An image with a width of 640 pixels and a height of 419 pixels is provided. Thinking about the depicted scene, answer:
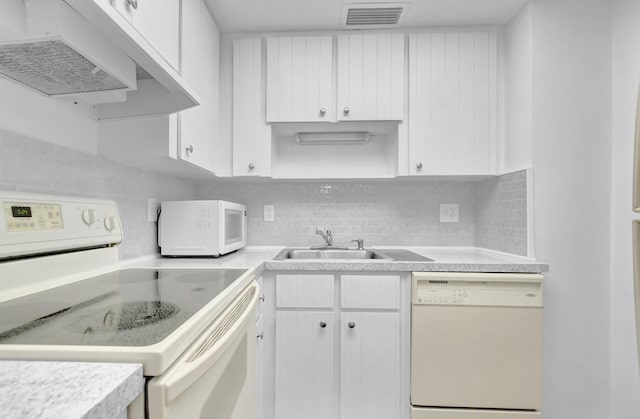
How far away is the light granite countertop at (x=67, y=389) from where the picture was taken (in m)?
0.34

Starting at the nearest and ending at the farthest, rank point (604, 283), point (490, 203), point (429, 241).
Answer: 1. point (604, 283)
2. point (490, 203)
3. point (429, 241)

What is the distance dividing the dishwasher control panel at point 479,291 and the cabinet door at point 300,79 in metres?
1.10

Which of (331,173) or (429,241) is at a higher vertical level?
(331,173)

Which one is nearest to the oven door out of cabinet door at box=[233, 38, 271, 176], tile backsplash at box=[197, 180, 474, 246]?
cabinet door at box=[233, 38, 271, 176]

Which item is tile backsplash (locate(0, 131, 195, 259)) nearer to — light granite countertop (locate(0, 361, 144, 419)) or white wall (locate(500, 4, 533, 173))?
light granite countertop (locate(0, 361, 144, 419))

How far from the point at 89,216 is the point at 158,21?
719 mm

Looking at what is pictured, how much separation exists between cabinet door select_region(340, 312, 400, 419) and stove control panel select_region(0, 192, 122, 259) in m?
1.10

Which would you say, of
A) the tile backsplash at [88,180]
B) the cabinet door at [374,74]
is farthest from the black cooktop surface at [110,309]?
the cabinet door at [374,74]

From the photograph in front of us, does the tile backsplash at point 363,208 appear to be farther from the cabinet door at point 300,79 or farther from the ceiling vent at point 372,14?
the ceiling vent at point 372,14

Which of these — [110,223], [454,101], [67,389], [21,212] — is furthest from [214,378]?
[454,101]

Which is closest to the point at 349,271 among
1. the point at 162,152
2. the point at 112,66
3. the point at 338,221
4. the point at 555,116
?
the point at 338,221

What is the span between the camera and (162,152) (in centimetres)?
127

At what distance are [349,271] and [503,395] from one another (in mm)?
911

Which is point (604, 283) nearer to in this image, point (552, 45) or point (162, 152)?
point (552, 45)
